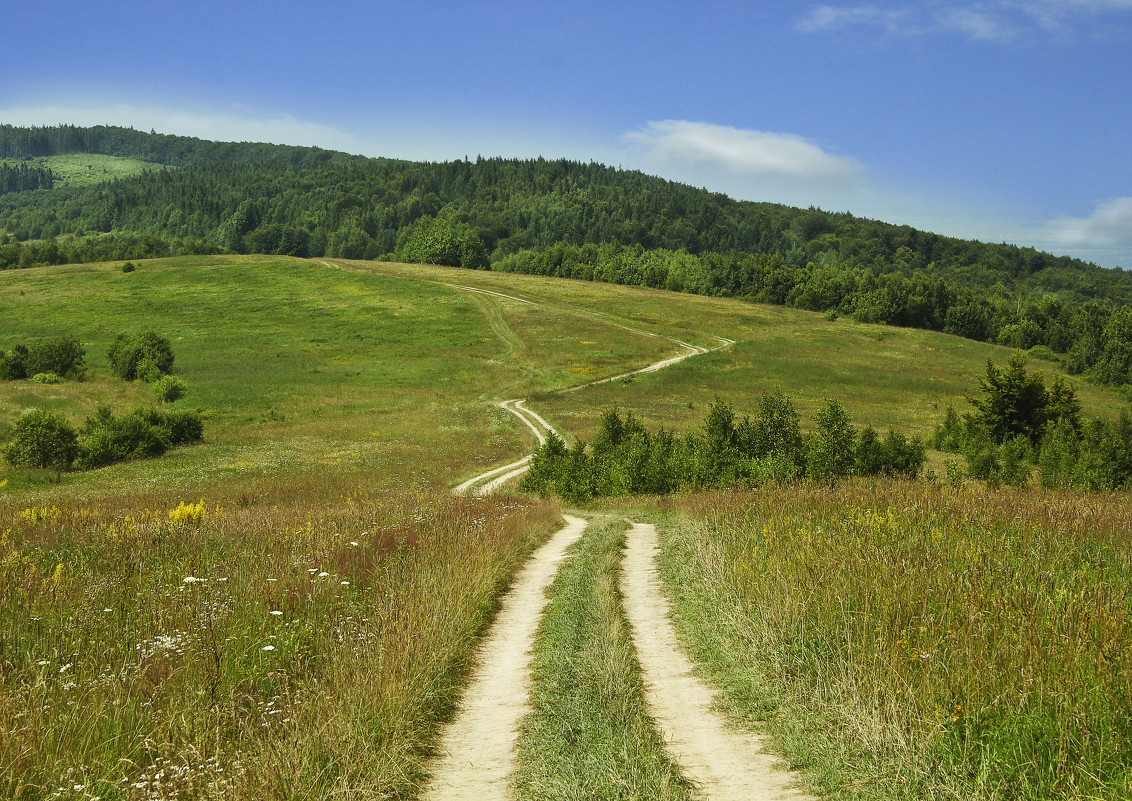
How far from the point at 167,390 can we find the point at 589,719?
63814mm

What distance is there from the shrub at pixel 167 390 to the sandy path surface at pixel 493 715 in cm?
5850

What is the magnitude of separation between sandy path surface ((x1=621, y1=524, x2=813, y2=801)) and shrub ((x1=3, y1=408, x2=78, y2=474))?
41.2m

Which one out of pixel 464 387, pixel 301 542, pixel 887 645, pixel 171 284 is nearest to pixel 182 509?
pixel 301 542

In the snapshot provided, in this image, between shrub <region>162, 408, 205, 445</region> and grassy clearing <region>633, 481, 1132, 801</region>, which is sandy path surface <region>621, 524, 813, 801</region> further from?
shrub <region>162, 408, 205, 445</region>

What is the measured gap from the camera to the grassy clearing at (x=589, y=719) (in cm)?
512

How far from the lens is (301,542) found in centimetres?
1115

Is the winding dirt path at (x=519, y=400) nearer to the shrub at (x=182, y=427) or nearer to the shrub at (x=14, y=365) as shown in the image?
the shrub at (x=182, y=427)

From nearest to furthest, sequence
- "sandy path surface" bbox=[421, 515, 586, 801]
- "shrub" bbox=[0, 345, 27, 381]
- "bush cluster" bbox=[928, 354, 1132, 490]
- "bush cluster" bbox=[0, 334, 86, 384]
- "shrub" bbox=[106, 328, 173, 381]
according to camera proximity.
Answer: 1. "sandy path surface" bbox=[421, 515, 586, 801]
2. "bush cluster" bbox=[928, 354, 1132, 490]
3. "shrub" bbox=[0, 345, 27, 381]
4. "shrub" bbox=[106, 328, 173, 381]
5. "bush cluster" bbox=[0, 334, 86, 384]

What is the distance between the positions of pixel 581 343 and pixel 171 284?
241ft

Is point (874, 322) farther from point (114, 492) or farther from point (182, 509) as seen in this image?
point (182, 509)

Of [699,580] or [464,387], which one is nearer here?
[699,580]

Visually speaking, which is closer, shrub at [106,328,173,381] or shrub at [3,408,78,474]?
shrub at [3,408,78,474]

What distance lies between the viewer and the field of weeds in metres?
4.79

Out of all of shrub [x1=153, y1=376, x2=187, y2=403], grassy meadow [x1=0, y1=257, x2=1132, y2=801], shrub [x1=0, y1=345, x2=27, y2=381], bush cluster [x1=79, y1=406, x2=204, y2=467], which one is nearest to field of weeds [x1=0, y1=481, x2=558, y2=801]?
grassy meadow [x1=0, y1=257, x2=1132, y2=801]
